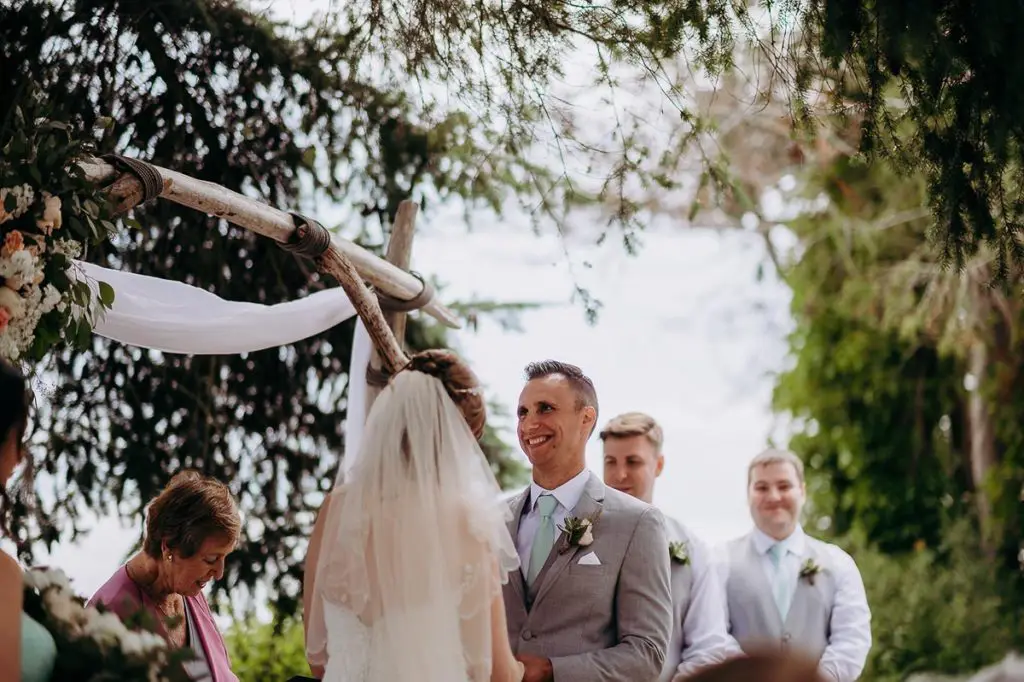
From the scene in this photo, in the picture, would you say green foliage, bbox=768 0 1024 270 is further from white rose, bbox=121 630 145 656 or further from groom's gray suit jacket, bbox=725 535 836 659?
white rose, bbox=121 630 145 656

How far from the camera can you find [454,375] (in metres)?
3.41

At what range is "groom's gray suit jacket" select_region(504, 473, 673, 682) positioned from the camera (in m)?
3.60

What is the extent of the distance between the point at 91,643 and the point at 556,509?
1.61 metres

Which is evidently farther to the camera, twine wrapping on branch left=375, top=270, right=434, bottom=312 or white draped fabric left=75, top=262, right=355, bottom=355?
twine wrapping on branch left=375, top=270, right=434, bottom=312

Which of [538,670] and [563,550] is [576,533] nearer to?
[563,550]

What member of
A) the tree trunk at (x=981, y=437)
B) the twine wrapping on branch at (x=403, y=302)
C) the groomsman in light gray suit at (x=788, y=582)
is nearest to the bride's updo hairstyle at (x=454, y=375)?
the groomsman in light gray suit at (x=788, y=582)

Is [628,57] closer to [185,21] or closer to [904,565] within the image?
[185,21]

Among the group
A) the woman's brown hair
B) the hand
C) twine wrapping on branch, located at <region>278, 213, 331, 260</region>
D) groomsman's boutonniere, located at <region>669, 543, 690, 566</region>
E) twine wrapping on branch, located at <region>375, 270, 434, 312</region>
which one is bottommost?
the hand

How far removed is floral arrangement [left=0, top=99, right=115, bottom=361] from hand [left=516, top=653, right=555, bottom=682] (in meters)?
1.65

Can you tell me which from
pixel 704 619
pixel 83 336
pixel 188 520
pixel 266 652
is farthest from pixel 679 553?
pixel 266 652

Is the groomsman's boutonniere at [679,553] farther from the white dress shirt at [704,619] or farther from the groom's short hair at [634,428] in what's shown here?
the groom's short hair at [634,428]

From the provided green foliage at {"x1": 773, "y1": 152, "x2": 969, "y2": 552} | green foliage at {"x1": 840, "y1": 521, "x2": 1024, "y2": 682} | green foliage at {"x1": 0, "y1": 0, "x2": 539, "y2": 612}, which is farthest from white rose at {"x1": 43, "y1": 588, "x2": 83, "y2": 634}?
green foliage at {"x1": 773, "y1": 152, "x2": 969, "y2": 552}

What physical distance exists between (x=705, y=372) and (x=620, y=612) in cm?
931

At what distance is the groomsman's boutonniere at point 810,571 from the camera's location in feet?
16.3
